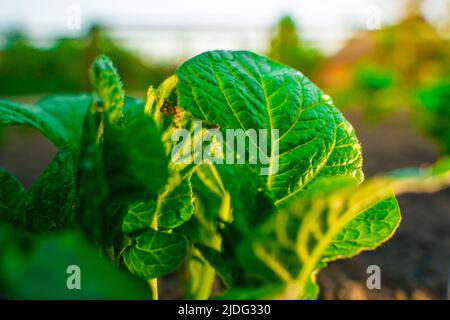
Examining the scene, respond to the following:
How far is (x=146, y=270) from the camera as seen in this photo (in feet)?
2.71

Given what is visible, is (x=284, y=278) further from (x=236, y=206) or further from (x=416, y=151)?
(x=416, y=151)

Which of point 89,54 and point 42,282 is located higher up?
point 89,54

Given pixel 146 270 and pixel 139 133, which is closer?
pixel 139 133

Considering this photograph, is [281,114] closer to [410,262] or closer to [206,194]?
[206,194]

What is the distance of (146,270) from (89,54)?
6.97m

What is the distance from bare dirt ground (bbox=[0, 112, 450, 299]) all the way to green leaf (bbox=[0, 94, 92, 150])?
94cm

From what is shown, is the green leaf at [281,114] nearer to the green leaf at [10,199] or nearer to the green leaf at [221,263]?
the green leaf at [221,263]

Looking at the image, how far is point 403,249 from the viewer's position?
2.63 m

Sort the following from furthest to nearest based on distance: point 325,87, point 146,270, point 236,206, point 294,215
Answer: point 325,87 → point 146,270 → point 236,206 → point 294,215

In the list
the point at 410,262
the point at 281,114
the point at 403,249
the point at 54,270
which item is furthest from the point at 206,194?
the point at 403,249

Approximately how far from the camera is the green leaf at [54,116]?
38.4 inches

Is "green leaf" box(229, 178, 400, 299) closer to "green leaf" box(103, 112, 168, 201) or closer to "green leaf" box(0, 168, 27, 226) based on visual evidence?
"green leaf" box(103, 112, 168, 201)

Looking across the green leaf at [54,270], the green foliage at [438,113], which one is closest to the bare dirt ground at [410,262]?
the green foliage at [438,113]

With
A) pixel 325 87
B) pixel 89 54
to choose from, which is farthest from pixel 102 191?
pixel 325 87
